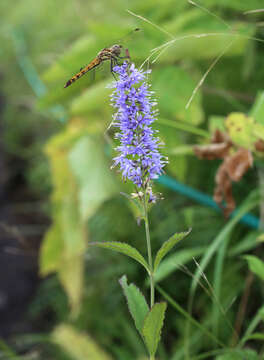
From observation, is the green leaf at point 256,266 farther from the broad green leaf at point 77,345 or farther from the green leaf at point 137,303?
the broad green leaf at point 77,345

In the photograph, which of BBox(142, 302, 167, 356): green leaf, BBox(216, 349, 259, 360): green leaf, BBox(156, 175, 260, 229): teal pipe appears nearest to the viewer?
BBox(142, 302, 167, 356): green leaf

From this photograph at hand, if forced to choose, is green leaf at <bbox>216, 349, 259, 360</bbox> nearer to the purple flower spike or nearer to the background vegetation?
the background vegetation

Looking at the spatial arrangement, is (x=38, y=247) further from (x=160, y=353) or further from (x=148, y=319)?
(x=148, y=319)

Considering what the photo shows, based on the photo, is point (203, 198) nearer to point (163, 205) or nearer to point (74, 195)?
point (163, 205)

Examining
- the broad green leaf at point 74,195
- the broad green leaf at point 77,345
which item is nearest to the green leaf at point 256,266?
the broad green leaf at point 74,195

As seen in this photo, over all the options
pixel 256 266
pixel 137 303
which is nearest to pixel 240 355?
pixel 256 266

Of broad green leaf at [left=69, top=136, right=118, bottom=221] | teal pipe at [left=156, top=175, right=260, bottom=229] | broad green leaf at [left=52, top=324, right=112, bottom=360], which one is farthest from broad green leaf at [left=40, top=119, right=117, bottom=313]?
teal pipe at [left=156, top=175, right=260, bottom=229]

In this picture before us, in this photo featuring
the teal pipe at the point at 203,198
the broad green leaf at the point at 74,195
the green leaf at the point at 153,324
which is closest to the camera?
the green leaf at the point at 153,324

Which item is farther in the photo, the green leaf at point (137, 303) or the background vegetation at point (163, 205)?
the background vegetation at point (163, 205)
